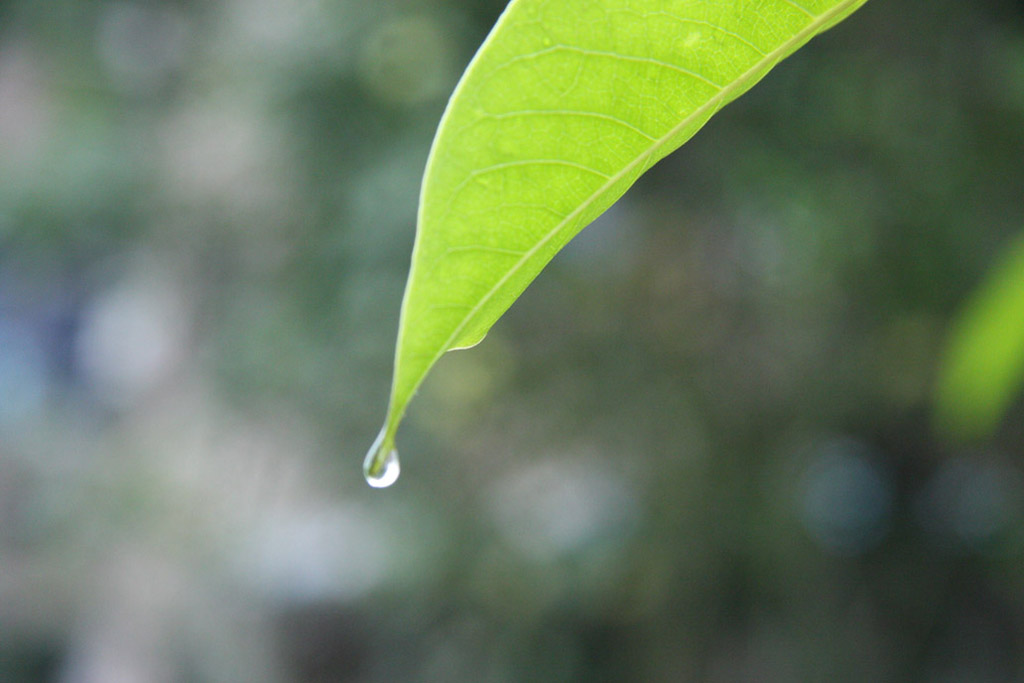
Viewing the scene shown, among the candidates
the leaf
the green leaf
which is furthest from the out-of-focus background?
the green leaf

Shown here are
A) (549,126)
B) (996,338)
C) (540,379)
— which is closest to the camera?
(549,126)

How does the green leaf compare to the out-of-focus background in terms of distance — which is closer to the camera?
the green leaf

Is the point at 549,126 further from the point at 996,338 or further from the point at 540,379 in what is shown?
the point at 540,379

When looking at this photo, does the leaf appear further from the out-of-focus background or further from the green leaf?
the out-of-focus background

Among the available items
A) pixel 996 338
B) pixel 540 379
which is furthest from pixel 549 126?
pixel 540 379

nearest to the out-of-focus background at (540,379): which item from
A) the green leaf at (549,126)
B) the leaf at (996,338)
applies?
the leaf at (996,338)
